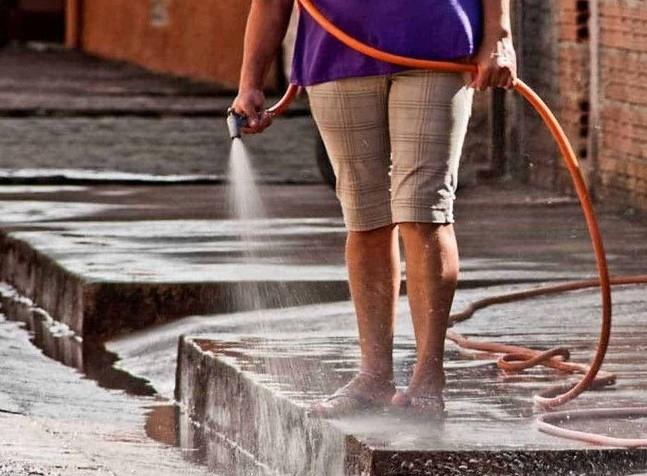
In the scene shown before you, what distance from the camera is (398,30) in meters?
6.00

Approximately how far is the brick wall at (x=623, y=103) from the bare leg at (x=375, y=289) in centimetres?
623

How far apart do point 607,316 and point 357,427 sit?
85cm

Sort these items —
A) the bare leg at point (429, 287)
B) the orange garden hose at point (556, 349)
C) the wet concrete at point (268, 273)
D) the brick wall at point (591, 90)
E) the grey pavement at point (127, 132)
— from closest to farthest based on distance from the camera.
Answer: the orange garden hose at point (556, 349), the bare leg at point (429, 287), the wet concrete at point (268, 273), the brick wall at point (591, 90), the grey pavement at point (127, 132)

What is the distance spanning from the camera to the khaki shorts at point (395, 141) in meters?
6.02

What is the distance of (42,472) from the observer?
6.19 m

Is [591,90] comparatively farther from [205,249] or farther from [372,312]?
[372,312]

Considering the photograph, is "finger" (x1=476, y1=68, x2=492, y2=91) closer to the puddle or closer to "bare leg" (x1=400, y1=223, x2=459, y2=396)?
"bare leg" (x1=400, y1=223, x2=459, y2=396)

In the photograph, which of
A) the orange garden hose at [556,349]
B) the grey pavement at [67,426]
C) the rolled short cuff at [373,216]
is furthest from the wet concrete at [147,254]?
the rolled short cuff at [373,216]

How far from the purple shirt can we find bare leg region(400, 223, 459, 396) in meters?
0.45

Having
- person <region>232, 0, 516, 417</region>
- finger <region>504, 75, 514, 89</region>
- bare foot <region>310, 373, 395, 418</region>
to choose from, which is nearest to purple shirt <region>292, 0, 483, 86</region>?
person <region>232, 0, 516, 417</region>

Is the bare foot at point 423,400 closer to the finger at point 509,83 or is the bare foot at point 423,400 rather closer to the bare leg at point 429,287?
the bare leg at point 429,287

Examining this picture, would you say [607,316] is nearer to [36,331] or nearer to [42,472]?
[42,472]

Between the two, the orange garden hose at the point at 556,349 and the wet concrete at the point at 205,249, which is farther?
the wet concrete at the point at 205,249

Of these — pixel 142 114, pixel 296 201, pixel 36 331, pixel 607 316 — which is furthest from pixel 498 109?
pixel 607 316
